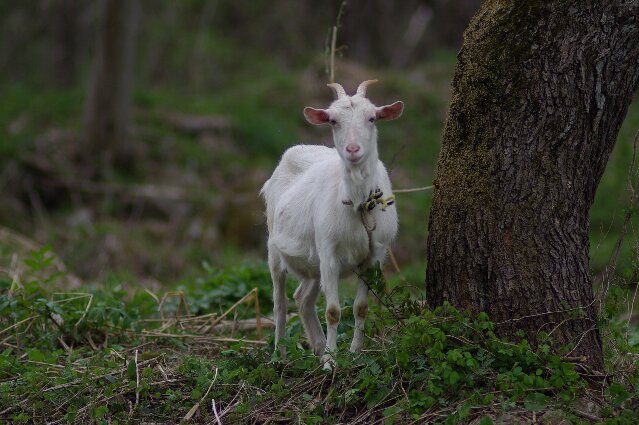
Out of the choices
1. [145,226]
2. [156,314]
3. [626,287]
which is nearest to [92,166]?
[145,226]

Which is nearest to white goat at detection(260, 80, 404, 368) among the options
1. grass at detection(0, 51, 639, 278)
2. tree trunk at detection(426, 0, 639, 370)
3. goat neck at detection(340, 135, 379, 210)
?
goat neck at detection(340, 135, 379, 210)

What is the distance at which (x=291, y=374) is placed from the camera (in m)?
5.42

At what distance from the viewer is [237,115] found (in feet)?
52.5

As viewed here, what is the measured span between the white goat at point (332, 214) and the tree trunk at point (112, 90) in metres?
8.46

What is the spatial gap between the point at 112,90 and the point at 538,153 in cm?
1056

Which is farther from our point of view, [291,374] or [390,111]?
[291,374]

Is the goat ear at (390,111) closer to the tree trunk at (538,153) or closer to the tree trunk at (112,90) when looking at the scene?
the tree trunk at (538,153)

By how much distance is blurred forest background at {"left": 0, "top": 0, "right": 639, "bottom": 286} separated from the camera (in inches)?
460

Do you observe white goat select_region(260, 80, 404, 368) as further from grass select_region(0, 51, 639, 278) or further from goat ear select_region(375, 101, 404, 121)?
grass select_region(0, 51, 639, 278)

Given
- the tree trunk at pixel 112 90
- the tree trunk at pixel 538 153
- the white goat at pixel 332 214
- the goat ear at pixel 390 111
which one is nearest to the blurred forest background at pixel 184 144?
the tree trunk at pixel 112 90

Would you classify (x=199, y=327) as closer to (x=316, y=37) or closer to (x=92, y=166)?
(x=92, y=166)

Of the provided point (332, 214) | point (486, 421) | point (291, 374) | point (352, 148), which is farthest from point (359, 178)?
point (486, 421)

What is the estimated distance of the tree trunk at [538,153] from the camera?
471 centimetres

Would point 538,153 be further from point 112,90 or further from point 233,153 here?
point 112,90
